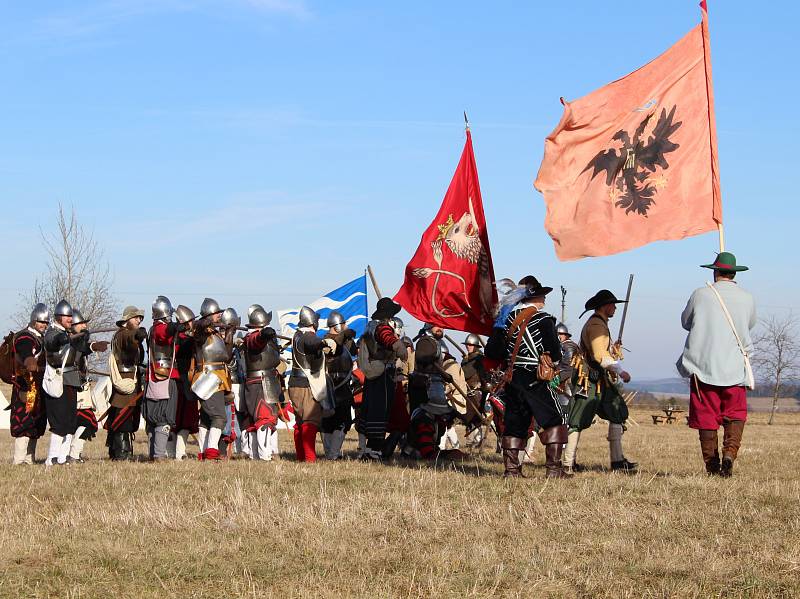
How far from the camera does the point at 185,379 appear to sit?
13742 millimetres

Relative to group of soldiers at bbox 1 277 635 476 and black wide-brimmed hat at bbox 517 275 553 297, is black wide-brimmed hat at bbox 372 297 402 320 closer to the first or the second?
group of soldiers at bbox 1 277 635 476

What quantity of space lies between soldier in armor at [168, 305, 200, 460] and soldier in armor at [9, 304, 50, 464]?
155 cm

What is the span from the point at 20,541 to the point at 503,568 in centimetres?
302

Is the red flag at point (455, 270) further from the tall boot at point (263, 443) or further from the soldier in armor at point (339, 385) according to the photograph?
the tall boot at point (263, 443)

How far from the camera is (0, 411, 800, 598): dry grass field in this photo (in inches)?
232

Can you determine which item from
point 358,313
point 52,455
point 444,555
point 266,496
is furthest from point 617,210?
point 358,313

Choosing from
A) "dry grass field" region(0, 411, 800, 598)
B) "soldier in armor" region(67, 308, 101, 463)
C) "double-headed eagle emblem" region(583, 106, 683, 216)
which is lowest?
"dry grass field" region(0, 411, 800, 598)

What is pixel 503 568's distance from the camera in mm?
6172

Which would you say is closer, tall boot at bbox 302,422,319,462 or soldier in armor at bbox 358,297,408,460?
tall boot at bbox 302,422,319,462

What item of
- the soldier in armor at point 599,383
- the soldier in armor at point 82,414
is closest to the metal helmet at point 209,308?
the soldier in armor at point 82,414

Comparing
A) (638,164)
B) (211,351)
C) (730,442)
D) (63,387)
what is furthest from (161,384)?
(730,442)

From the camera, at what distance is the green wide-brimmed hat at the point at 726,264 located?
402 inches

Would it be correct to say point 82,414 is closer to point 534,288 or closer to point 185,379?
point 185,379

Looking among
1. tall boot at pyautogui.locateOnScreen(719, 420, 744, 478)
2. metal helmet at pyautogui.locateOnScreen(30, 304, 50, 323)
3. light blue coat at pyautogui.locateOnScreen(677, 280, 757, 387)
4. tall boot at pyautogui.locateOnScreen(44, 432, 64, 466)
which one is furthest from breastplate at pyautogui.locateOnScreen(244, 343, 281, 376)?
tall boot at pyautogui.locateOnScreen(719, 420, 744, 478)
